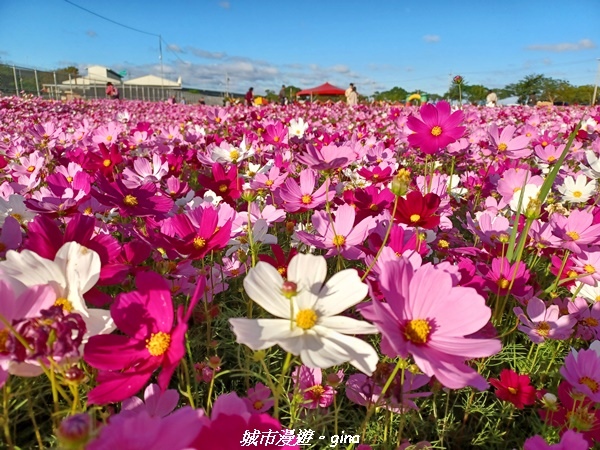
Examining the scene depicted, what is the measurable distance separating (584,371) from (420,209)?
467 mm

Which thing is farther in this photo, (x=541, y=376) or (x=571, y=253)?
(x=571, y=253)

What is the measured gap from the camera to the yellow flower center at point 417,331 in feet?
1.85

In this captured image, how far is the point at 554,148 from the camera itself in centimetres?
228

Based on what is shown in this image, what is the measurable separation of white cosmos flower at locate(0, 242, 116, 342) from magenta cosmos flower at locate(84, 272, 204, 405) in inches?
0.9

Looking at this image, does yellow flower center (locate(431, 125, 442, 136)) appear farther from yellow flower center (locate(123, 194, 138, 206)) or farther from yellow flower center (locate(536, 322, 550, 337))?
yellow flower center (locate(123, 194, 138, 206))

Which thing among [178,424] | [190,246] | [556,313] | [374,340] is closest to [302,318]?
[178,424]

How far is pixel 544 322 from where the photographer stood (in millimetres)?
1018

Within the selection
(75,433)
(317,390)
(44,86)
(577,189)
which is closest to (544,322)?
(317,390)

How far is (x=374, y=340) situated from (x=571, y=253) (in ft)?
2.01

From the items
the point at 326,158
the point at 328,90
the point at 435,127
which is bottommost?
the point at 326,158

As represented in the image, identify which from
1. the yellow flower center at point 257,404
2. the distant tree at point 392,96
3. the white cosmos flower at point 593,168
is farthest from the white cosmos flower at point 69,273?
the distant tree at point 392,96

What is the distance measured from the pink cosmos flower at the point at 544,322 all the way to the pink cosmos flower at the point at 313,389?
482 mm

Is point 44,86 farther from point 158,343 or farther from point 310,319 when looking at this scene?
point 310,319

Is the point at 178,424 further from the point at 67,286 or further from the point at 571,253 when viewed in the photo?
the point at 571,253
